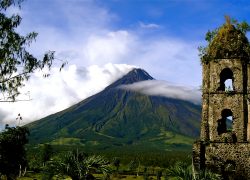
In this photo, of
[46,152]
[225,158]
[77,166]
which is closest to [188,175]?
[225,158]

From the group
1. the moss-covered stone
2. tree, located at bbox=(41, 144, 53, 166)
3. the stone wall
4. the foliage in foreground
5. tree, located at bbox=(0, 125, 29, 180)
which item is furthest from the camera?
tree, located at bbox=(41, 144, 53, 166)

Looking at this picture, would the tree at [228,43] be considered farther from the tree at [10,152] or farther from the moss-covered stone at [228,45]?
the tree at [10,152]

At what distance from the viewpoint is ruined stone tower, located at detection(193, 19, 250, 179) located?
75.7 ft

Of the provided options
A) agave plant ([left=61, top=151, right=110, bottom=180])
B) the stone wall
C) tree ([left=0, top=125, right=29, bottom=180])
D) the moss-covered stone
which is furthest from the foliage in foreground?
tree ([left=0, top=125, right=29, bottom=180])

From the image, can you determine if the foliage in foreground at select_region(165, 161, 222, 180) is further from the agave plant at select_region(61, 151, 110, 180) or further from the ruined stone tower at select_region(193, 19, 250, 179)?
the agave plant at select_region(61, 151, 110, 180)

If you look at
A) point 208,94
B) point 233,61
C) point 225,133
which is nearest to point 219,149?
point 225,133

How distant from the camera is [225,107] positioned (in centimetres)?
2428

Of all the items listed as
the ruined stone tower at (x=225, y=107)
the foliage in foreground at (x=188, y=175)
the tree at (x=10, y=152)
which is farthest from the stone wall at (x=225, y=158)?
the tree at (x=10, y=152)

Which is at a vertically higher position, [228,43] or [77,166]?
[228,43]

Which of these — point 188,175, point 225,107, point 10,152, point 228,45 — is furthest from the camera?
point 10,152

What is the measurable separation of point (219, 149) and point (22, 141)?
157ft

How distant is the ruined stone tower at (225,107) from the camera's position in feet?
75.7

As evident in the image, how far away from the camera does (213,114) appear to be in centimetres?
2431

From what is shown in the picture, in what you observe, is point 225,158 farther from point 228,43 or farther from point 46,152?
point 46,152
